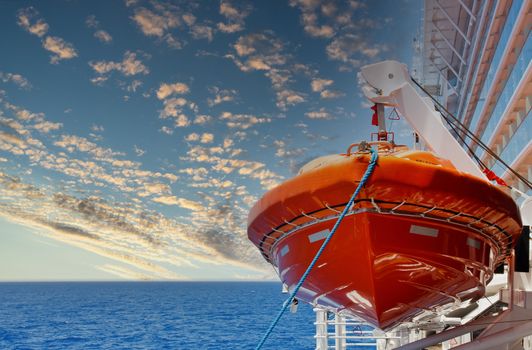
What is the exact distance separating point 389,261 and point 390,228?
382 millimetres

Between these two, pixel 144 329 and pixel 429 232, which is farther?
pixel 144 329

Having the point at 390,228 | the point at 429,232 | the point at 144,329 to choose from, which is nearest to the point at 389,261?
the point at 390,228

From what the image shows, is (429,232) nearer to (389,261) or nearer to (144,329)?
(389,261)

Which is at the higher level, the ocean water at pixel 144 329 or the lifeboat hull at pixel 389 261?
the ocean water at pixel 144 329

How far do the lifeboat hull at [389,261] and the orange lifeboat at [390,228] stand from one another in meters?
0.01

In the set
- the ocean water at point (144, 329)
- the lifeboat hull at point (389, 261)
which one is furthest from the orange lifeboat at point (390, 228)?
the ocean water at point (144, 329)

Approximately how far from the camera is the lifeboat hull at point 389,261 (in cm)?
514

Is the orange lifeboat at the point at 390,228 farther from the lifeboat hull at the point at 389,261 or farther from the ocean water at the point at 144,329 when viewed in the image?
the ocean water at the point at 144,329

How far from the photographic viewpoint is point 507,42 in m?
19.5

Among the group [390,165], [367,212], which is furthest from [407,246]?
[390,165]

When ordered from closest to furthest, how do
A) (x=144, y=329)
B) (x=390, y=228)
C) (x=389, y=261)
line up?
1. (x=390, y=228)
2. (x=389, y=261)
3. (x=144, y=329)

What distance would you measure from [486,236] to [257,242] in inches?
105

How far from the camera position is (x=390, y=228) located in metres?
5.11

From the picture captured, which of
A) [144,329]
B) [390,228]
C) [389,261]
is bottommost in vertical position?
[389,261]
